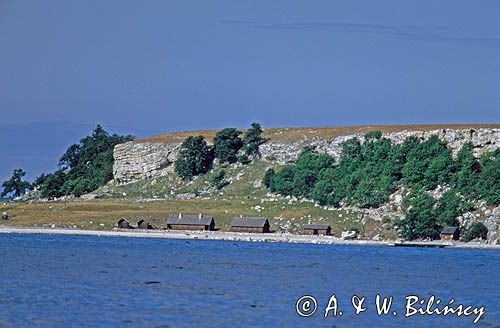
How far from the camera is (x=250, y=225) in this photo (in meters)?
123

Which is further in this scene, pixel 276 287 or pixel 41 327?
pixel 276 287

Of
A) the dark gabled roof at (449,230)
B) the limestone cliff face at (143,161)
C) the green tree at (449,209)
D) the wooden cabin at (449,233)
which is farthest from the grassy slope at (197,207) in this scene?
the dark gabled roof at (449,230)

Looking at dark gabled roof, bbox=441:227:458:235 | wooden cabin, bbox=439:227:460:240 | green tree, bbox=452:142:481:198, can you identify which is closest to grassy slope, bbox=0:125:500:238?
wooden cabin, bbox=439:227:460:240

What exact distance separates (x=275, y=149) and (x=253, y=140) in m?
4.08

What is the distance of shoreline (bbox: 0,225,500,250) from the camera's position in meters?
→ 108

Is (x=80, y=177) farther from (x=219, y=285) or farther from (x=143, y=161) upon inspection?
(x=219, y=285)

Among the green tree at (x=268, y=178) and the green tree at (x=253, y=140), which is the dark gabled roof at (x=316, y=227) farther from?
the green tree at (x=253, y=140)

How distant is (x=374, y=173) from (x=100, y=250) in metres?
55.9

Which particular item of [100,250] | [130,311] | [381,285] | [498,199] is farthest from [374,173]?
[130,311]

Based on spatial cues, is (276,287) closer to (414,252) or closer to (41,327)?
(41,327)

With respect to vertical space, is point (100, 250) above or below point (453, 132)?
below

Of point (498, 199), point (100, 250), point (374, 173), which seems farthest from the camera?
point (374, 173)

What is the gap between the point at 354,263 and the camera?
245 ft

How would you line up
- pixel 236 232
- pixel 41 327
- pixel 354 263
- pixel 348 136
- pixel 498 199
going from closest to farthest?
pixel 41 327 < pixel 354 263 < pixel 498 199 < pixel 236 232 < pixel 348 136
